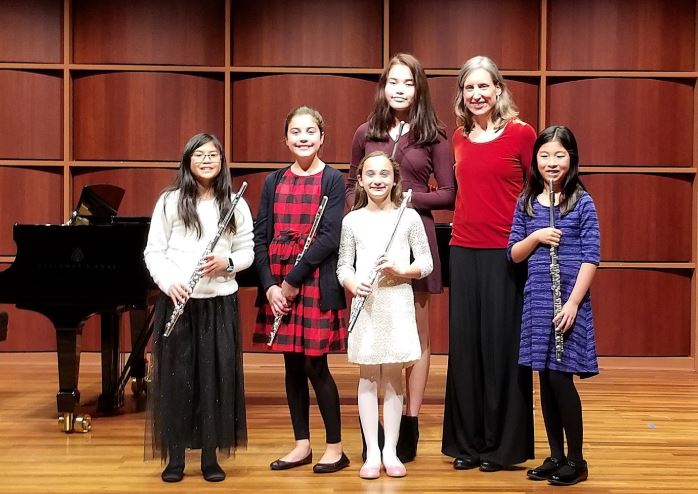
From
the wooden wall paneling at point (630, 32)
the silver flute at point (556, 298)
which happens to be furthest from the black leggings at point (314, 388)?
the wooden wall paneling at point (630, 32)

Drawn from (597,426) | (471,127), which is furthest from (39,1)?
(597,426)

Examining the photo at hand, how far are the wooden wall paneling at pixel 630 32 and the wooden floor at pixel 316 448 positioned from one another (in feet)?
6.38

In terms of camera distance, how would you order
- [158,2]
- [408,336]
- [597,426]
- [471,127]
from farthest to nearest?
[158,2], [597,426], [471,127], [408,336]

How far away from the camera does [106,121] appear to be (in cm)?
566

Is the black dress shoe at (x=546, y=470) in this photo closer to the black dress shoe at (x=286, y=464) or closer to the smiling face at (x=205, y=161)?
the black dress shoe at (x=286, y=464)

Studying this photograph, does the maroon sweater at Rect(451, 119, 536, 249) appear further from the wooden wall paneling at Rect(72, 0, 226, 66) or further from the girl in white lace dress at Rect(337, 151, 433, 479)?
the wooden wall paneling at Rect(72, 0, 226, 66)

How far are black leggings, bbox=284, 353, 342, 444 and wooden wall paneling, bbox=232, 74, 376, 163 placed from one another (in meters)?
2.69

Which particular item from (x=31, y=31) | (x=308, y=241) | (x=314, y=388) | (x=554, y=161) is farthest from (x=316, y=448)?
(x=31, y=31)

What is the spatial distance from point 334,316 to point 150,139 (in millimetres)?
2919

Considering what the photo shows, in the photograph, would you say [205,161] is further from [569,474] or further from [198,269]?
[569,474]

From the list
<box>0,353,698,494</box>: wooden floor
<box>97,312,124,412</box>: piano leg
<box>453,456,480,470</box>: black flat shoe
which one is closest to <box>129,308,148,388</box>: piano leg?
<box>0,353,698,494</box>: wooden floor

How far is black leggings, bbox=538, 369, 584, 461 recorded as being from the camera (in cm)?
298

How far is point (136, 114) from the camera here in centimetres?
565

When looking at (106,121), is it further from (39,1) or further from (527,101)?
(527,101)
